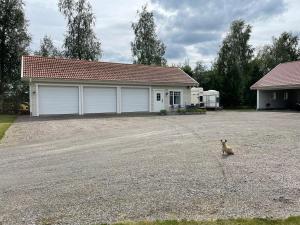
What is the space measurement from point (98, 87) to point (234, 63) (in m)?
21.9

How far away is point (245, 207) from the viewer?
4828 millimetres

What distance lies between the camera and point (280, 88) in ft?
109

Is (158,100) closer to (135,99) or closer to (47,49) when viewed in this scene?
(135,99)

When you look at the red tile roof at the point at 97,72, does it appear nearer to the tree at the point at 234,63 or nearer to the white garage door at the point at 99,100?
the white garage door at the point at 99,100

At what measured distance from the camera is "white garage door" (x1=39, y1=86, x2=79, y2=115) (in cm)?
2308

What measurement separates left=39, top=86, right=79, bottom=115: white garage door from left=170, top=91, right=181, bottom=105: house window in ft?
30.8

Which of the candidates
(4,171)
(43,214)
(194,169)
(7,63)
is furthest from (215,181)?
(7,63)

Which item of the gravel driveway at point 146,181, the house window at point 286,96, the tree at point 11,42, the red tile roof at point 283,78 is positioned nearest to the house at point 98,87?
the red tile roof at point 283,78

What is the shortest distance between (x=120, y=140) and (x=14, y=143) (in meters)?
3.76

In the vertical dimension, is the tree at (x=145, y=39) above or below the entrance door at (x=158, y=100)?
above

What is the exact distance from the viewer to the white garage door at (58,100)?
909 inches

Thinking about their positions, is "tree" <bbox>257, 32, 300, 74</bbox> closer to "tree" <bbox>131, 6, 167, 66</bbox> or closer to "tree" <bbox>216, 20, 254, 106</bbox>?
"tree" <bbox>216, 20, 254, 106</bbox>

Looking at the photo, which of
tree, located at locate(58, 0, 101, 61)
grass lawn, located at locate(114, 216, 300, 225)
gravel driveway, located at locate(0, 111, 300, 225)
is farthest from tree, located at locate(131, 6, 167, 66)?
grass lawn, located at locate(114, 216, 300, 225)

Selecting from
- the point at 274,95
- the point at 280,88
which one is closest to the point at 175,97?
the point at 280,88
